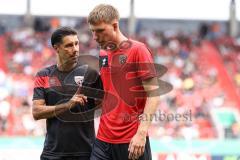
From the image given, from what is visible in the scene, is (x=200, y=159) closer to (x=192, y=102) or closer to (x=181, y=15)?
(x=192, y=102)

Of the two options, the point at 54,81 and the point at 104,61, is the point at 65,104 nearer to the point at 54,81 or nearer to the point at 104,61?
the point at 54,81

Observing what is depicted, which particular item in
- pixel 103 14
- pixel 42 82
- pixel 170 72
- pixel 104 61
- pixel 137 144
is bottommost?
pixel 170 72

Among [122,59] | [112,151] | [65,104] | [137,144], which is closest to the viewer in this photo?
[137,144]

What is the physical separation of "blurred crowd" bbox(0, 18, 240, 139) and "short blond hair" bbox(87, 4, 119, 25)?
877 centimetres

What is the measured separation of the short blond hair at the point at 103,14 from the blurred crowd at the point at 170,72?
8772 millimetres

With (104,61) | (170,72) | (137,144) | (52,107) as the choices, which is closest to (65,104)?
(52,107)

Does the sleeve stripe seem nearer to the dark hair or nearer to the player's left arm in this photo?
the dark hair

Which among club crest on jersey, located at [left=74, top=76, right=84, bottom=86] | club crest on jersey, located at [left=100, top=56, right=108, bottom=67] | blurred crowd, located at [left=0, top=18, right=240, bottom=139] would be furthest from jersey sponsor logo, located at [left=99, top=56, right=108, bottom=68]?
blurred crowd, located at [left=0, top=18, right=240, bottom=139]

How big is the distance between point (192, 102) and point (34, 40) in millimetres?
6288

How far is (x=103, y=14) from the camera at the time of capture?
3.90 m

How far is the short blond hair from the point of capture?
391 cm

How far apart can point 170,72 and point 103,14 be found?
1430cm

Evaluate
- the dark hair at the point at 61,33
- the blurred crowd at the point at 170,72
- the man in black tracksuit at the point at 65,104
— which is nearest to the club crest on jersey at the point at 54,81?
the man in black tracksuit at the point at 65,104

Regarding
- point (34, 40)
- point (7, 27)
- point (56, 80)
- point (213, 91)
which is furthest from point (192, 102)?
point (56, 80)
